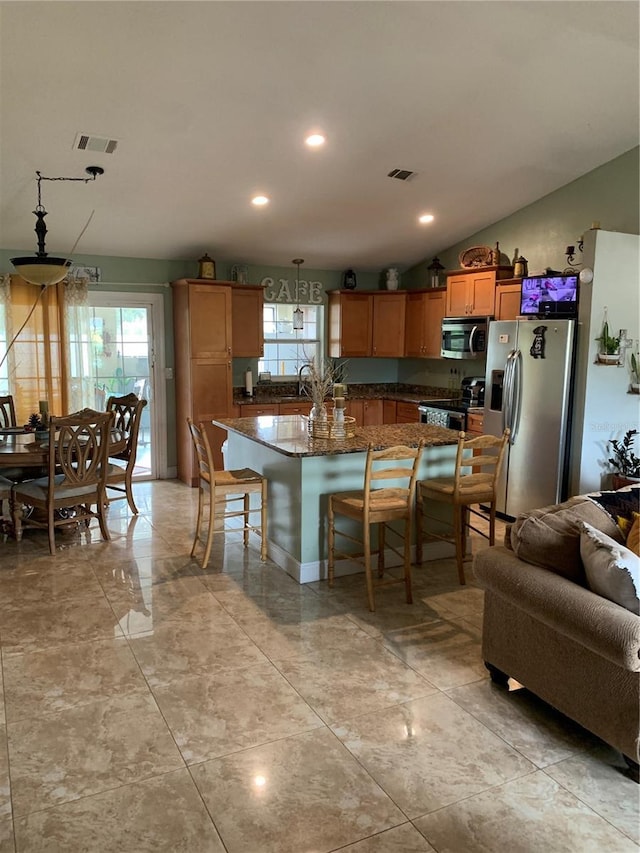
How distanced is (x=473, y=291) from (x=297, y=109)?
2903mm

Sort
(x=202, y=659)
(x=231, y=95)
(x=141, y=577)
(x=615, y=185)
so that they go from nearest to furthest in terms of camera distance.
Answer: (x=202, y=659)
(x=231, y=95)
(x=141, y=577)
(x=615, y=185)

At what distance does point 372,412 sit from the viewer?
7.42 m

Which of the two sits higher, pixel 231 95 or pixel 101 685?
pixel 231 95

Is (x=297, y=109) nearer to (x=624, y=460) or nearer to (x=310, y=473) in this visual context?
(x=310, y=473)

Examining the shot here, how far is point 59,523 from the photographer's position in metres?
4.49

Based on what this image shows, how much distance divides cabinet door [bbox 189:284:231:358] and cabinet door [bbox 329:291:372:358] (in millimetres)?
1507

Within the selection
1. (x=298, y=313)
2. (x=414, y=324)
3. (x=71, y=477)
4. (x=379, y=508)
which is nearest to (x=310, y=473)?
(x=379, y=508)

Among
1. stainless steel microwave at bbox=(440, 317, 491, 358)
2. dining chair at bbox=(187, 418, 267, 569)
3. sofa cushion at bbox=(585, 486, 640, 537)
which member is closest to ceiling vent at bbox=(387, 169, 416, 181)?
stainless steel microwave at bbox=(440, 317, 491, 358)

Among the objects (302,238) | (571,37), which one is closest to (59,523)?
(302,238)

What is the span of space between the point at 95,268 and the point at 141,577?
143 inches

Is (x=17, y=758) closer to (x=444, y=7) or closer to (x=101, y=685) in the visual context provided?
(x=101, y=685)

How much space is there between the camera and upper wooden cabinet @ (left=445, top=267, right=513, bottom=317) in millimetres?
5883

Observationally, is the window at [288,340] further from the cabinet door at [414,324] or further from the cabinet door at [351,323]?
the cabinet door at [414,324]

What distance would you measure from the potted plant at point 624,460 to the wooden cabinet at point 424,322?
2441 mm
